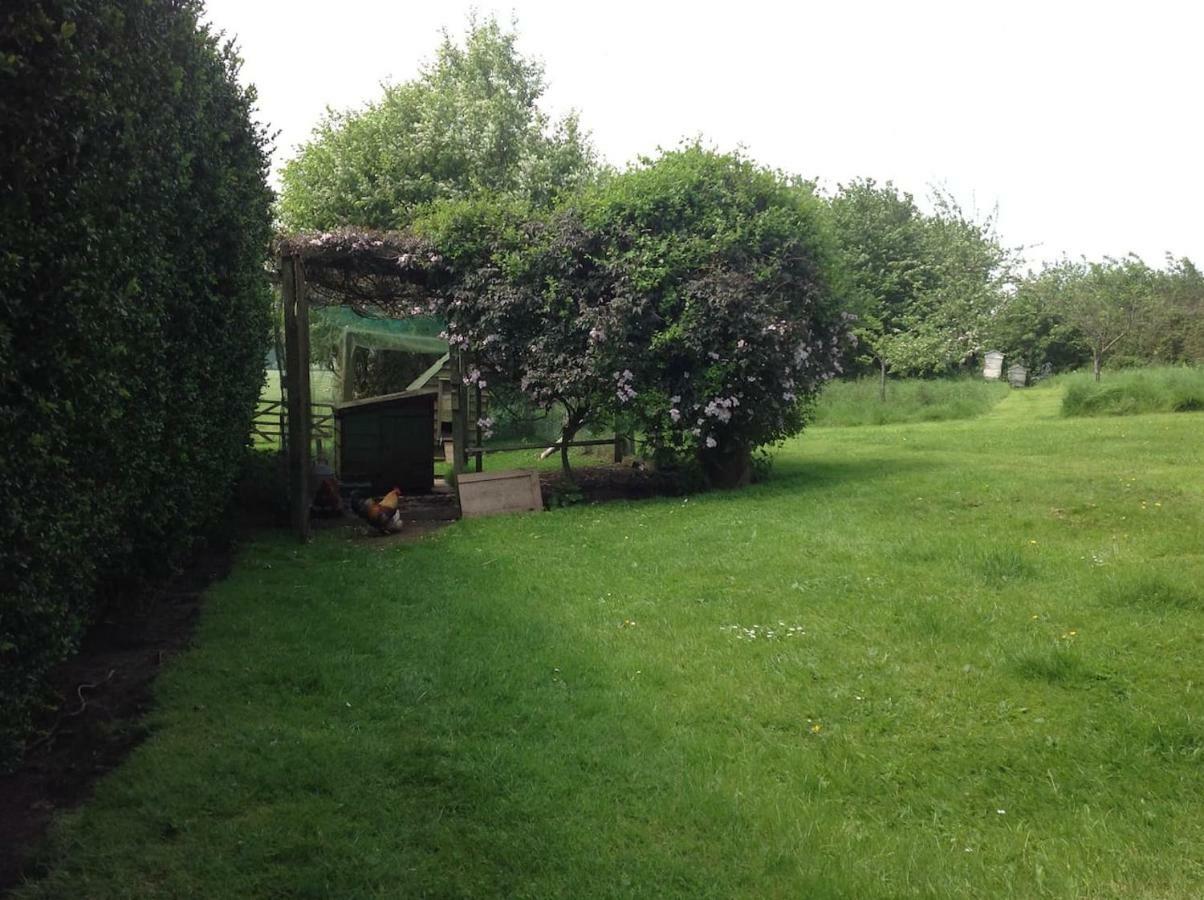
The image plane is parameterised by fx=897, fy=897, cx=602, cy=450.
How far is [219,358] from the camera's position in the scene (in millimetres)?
6141

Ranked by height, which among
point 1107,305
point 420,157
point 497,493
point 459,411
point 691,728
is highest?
point 420,157

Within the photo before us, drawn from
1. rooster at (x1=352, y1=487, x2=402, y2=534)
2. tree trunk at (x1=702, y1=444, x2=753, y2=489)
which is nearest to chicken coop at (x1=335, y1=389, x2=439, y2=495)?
rooster at (x1=352, y1=487, x2=402, y2=534)

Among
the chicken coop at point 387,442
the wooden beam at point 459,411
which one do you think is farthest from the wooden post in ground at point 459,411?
the chicken coop at point 387,442

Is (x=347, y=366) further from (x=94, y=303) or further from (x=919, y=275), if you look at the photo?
(x=919, y=275)

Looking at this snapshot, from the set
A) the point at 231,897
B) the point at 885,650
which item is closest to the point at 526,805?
the point at 231,897

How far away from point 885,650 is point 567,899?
2695 millimetres

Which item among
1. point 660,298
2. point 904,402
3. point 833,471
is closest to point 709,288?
point 660,298

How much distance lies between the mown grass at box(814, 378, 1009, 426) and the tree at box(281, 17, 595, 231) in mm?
8971

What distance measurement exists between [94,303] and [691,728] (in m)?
2.94

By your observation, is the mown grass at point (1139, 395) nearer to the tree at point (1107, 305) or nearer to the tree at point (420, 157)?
the tree at point (1107, 305)

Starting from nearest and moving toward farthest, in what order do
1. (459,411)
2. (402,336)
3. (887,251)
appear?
(459,411) → (402,336) → (887,251)

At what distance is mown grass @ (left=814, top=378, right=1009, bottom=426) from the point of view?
22953mm

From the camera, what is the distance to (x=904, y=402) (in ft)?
80.4

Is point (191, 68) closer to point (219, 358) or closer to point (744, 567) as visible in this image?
point (219, 358)
